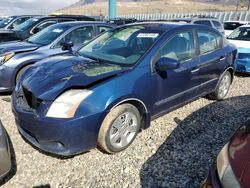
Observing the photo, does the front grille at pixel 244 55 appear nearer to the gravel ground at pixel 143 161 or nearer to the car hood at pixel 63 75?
the gravel ground at pixel 143 161

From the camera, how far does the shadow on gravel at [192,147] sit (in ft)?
10.2

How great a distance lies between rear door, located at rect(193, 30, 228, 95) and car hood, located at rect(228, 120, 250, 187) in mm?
2470


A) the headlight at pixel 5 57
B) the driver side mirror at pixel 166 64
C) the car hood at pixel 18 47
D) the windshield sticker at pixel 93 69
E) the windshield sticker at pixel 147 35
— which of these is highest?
the windshield sticker at pixel 147 35

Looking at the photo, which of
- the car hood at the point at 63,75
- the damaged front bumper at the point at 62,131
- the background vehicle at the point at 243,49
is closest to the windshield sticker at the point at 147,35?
the car hood at the point at 63,75

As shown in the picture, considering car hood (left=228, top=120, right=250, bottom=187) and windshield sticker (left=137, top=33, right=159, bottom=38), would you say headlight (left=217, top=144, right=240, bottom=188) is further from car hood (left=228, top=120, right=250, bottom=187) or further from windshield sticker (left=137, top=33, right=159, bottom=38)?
windshield sticker (left=137, top=33, right=159, bottom=38)

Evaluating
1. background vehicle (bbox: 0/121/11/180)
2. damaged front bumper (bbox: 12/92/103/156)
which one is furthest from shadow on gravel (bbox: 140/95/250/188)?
background vehicle (bbox: 0/121/11/180)

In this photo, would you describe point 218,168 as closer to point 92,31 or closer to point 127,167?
point 127,167

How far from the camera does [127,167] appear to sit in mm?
3287

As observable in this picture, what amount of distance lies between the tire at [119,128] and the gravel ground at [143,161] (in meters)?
0.15

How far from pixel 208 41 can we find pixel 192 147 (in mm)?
2104

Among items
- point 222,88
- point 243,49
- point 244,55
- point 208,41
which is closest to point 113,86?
point 208,41

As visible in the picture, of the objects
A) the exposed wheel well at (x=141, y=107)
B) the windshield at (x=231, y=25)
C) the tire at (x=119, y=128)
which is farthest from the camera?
the windshield at (x=231, y=25)

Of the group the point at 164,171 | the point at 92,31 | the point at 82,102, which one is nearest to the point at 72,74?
the point at 82,102

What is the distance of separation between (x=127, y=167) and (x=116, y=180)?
0.90 ft
